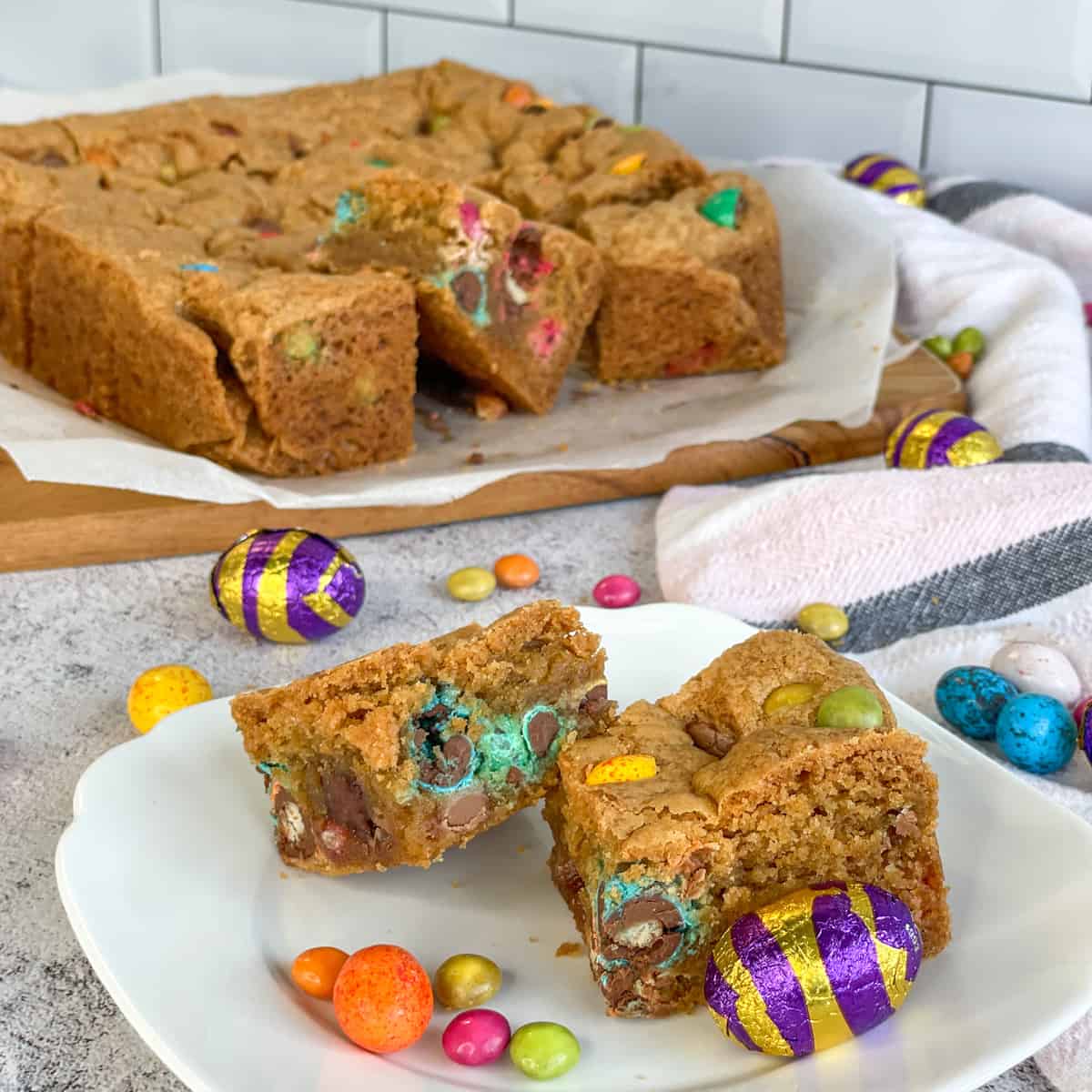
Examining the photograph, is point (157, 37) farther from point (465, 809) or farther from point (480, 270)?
point (465, 809)

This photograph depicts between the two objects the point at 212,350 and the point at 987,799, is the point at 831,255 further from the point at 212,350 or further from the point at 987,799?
the point at 987,799

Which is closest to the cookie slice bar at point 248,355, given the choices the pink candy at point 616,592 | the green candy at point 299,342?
the green candy at point 299,342

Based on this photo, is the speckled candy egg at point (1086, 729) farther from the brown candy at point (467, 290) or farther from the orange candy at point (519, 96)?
the orange candy at point (519, 96)

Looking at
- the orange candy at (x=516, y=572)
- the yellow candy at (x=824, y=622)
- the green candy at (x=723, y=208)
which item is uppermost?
the green candy at (x=723, y=208)

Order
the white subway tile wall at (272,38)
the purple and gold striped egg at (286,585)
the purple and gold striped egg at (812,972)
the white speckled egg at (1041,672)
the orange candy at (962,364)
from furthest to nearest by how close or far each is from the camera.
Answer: the white subway tile wall at (272,38)
the orange candy at (962,364)
the purple and gold striped egg at (286,585)
the white speckled egg at (1041,672)
the purple and gold striped egg at (812,972)

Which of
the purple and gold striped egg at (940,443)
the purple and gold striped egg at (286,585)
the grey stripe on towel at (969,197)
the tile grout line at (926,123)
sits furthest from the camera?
the tile grout line at (926,123)

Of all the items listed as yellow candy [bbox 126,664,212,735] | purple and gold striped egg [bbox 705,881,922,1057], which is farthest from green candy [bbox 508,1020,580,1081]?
yellow candy [bbox 126,664,212,735]

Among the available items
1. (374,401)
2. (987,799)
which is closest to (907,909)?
A: (987,799)
